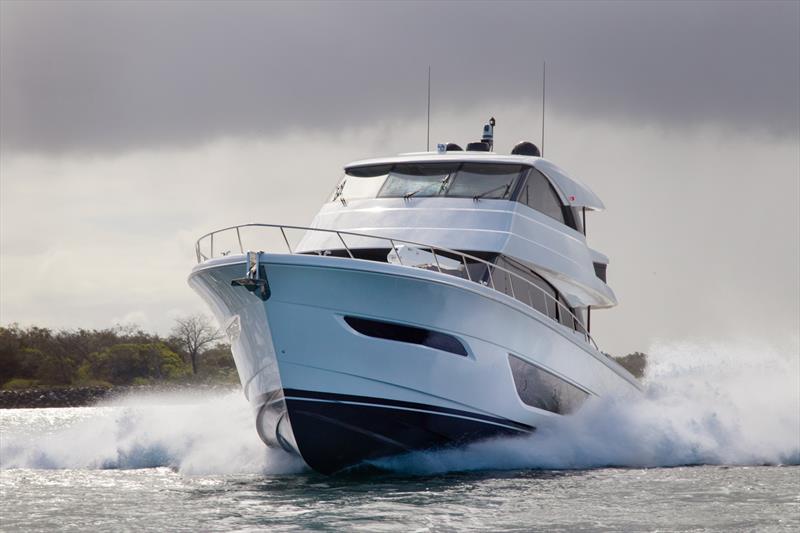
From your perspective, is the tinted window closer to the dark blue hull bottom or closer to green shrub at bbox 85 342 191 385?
the dark blue hull bottom

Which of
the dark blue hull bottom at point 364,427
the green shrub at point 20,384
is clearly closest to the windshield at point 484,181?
the dark blue hull bottom at point 364,427

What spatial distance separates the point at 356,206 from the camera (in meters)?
15.8

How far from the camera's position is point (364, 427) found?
12.7 metres

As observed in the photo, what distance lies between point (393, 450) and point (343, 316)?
186 centimetres

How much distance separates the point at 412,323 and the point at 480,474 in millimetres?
2044

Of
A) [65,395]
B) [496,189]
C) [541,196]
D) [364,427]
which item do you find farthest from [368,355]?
[65,395]

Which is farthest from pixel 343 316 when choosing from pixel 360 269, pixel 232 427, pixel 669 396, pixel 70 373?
pixel 70 373

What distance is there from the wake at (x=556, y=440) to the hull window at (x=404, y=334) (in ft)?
4.64

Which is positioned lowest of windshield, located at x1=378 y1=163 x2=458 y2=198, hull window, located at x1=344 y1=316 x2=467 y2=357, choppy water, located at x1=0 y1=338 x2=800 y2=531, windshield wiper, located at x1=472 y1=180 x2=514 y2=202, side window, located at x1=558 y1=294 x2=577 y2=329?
choppy water, located at x1=0 y1=338 x2=800 y2=531

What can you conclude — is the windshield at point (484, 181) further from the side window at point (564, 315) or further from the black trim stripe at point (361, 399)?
the black trim stripe at point (361, 399)

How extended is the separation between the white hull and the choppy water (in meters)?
0.43

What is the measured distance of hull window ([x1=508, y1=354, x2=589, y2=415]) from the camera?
13633 millimetres

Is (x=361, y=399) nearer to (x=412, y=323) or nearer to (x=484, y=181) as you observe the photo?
(x=412, y=323)

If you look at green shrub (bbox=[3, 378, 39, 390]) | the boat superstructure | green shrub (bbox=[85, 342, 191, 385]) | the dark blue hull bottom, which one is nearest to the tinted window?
the boat superstructure
